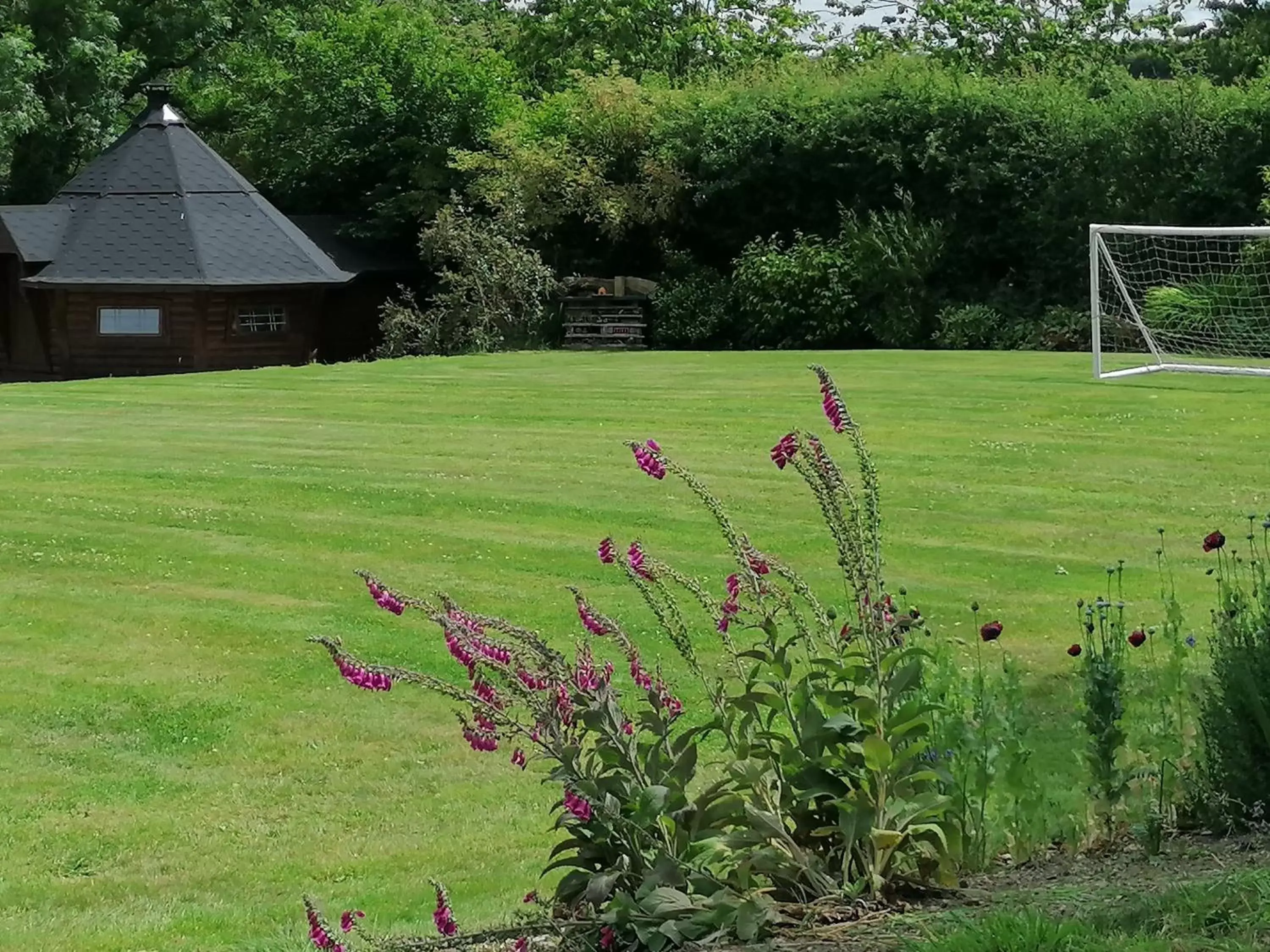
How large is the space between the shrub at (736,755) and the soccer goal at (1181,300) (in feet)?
47.3

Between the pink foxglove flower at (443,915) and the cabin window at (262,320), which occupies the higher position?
the cabin window at (262,320)

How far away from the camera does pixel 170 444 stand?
45.9 ft

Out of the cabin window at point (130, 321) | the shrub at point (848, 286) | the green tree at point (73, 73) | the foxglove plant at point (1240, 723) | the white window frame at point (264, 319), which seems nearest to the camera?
the foxglove plant at point (1240, 723)

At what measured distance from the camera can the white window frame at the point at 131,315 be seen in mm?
27031

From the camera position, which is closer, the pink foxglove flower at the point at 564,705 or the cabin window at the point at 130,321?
the pink foxglove flower at the point at 564,705

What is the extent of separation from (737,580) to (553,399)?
12.5m

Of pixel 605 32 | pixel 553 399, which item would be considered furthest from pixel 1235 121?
pixel 605 32

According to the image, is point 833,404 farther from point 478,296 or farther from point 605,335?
point 478,296

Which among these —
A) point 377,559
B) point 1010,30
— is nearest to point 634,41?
point 1010,30

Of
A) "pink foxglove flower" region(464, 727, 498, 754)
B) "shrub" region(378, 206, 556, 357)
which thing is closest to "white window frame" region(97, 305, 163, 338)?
"shrub" region(378, 206, 556, 357)

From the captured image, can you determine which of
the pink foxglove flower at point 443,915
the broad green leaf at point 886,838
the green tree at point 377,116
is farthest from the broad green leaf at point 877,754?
the green tree at point 377,116

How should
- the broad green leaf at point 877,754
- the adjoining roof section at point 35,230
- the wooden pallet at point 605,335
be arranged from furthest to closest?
the adjoining roof section at point 35,230
the wooden pallet at point 605,335
the broad green leaf at point 877,754

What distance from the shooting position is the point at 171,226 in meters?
27.7

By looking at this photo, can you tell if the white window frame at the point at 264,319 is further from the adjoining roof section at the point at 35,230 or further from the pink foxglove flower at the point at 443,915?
the pink foxglove flower at the point at 443,915
